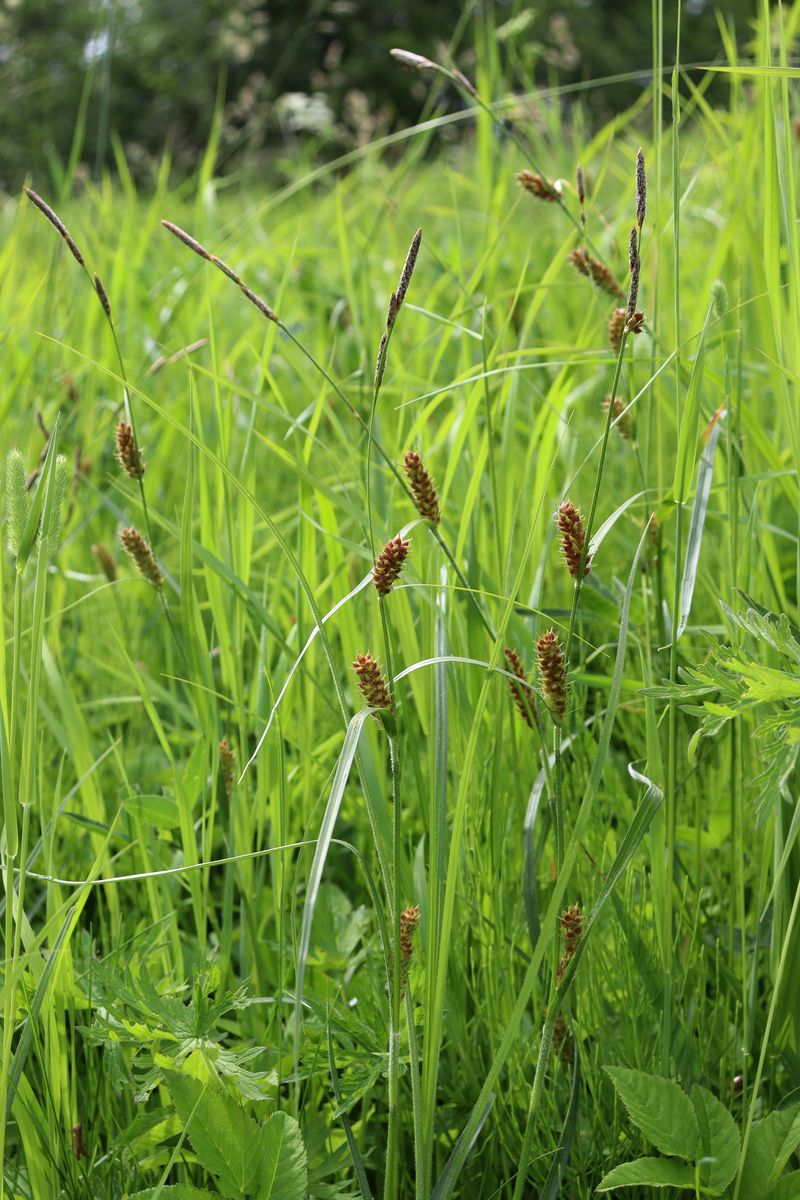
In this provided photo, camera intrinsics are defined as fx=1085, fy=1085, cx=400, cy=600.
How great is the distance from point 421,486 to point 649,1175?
0.44 metres

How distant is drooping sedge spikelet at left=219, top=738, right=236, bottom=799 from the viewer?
34.8 inches

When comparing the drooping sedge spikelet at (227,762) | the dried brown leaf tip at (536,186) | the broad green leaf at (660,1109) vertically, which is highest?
the dried brown leaf tip at (536,186)

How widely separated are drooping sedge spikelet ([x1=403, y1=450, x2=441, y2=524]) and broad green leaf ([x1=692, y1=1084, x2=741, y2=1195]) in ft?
1.26

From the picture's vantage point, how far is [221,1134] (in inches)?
26.2

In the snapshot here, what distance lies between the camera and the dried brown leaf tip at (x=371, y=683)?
1.92 ft

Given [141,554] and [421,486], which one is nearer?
[421,486]

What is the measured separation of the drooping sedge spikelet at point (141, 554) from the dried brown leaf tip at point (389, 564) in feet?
1.08

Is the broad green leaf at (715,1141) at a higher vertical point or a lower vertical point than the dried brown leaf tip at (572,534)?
lower

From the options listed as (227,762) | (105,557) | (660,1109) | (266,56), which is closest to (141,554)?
(227,762)

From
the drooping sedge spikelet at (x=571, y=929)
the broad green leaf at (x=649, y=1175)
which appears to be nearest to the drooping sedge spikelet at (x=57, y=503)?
the drooping sedge spikelet at (x=571, y=929)

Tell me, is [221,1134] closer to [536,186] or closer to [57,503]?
[57,503]

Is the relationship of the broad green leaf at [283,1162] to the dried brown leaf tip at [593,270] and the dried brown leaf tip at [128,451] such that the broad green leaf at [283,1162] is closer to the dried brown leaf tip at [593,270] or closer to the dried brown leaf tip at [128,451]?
the dried brown leaf tip at [128,451]

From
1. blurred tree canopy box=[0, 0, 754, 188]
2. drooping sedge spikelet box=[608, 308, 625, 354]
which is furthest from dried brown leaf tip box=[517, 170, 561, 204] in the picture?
blurred tree canopy box=[0, 0, 754, 188]

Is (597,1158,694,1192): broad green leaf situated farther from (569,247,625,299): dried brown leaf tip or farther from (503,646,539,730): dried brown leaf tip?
(569,247,625,299): dried brown leaf tip
